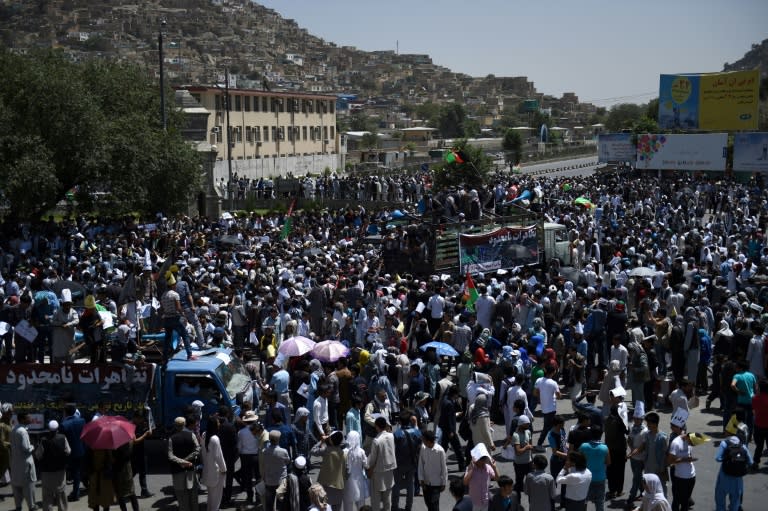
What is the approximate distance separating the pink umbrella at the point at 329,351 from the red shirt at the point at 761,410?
5.66 metres

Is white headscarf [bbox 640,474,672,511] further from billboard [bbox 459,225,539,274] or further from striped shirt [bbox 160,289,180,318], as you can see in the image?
billboard [bbox 459,225,539,274]

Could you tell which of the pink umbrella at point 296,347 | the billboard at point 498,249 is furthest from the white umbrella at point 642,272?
the pink umbrella at point 296,347

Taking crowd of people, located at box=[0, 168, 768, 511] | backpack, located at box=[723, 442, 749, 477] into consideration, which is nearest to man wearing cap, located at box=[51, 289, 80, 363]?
crowd of people, located at box=[0, 168, 768, 511]

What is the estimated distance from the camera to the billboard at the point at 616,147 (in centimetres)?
5334

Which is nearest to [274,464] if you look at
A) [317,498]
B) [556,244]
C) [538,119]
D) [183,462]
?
[183,462]

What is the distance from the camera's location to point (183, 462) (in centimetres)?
927

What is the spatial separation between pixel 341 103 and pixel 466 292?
582ft

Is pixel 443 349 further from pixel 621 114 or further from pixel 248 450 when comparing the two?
pixel 621 114

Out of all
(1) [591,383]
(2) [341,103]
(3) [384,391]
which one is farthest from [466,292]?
(2) [341,103]

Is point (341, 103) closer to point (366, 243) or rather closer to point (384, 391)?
point (366, 243)

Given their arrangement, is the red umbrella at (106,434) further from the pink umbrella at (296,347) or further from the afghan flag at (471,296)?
the afghan flag at (471,296)

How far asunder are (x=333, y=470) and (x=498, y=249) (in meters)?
12.6

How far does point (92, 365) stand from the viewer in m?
10.6

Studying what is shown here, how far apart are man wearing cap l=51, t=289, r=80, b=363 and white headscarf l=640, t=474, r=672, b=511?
9010 mm
